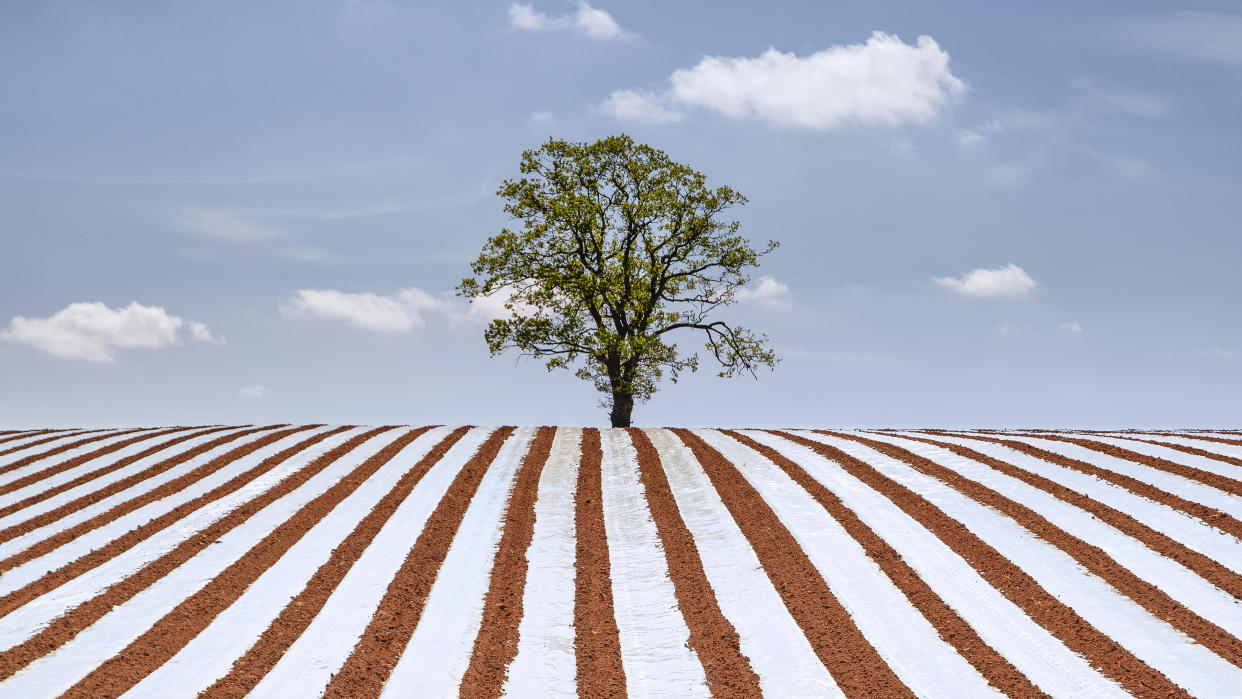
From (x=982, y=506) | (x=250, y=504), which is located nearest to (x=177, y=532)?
(x=250, y=504)

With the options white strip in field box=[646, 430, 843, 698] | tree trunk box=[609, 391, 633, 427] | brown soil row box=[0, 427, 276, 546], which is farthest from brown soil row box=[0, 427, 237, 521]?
white strip in field box=[646, 430, 843, 698]

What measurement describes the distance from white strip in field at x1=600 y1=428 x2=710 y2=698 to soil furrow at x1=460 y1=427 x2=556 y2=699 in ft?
4.27

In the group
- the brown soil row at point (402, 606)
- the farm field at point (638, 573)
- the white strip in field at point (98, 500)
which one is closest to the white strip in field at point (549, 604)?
the farm field at point (638, 573)

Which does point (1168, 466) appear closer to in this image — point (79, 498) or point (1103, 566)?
point (1103, 566)

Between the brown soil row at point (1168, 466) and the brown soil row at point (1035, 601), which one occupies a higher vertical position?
the brown soil row at point (1168, 466)

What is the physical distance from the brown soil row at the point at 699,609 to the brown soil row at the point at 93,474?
12399 millimetres

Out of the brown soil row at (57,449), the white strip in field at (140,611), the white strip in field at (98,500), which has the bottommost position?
the white strip in field at (140,611)

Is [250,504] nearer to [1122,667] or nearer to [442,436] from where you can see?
[442,436]

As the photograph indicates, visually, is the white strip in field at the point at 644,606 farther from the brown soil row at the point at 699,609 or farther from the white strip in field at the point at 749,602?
the white strip in field at the point at 749,602

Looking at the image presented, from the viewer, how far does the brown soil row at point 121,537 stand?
1255cm

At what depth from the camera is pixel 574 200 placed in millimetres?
27062

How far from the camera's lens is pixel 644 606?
1126cm

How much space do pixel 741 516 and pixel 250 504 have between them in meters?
8.97

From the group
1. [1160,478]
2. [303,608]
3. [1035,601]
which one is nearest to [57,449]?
[303,608]
